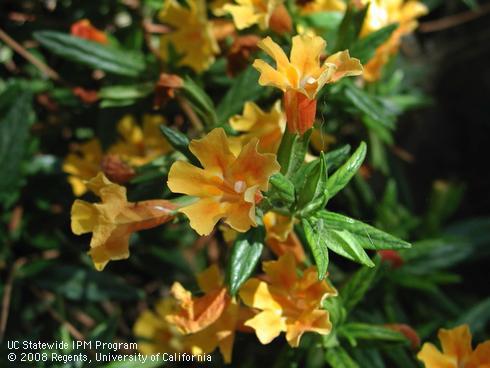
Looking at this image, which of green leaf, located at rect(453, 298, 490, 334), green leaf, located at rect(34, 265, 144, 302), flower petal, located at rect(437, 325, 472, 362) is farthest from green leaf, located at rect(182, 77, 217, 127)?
green leaf, located at rect(453, 298, 490, 334)

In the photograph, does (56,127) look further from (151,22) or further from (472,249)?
(472,249)

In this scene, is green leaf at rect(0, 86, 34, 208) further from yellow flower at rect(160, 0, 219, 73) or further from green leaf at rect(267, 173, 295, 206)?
green leaf at rect(267, 173, 295, 206)

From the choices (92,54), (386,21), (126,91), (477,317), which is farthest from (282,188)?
(477,317)

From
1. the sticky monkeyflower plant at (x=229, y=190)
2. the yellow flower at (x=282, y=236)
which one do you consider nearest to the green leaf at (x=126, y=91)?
the sticky monkeyflower plant at (x=229, y=190)

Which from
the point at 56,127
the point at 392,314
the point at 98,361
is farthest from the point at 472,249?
the point at 56,127

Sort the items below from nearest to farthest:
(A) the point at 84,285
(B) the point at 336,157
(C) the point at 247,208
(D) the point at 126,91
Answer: (C) the point at 247,208
(B) the point at 336,157
(D) the point at 126,91
(A) the point at 84,285

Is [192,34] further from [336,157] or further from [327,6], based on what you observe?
[336,157]
